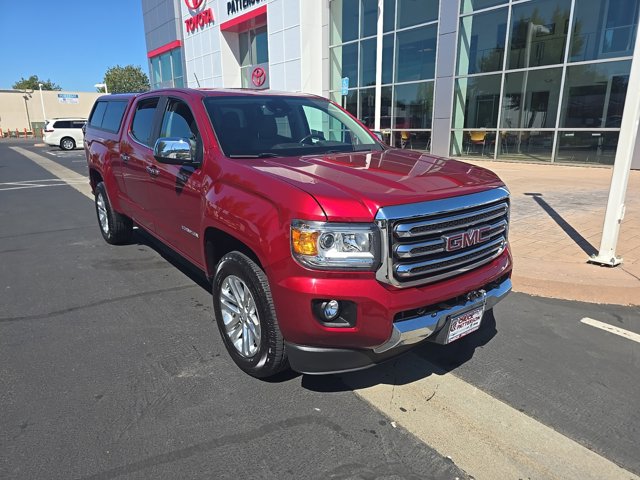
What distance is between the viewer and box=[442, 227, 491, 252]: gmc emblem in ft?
8.49

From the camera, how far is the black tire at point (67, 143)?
1117 inches

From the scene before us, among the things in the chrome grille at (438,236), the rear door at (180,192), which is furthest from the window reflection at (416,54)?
the chrome grille at (438,236)

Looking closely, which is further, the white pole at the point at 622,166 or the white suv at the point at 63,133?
the white suv at the point at 63,133

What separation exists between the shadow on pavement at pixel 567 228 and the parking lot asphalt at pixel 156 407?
424cm

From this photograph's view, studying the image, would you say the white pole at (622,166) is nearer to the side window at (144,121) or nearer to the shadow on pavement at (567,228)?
the shadow on pavement at (567,228)

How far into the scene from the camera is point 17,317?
4023mm

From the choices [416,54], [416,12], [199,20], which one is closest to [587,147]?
[416,54]

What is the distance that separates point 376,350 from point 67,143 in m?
31.6

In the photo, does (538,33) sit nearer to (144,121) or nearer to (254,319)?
(144,121)

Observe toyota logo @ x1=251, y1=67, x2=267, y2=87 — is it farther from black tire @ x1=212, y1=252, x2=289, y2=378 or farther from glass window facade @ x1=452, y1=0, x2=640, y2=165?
black tire @ x1=212, y1=252, x2=289, y2=378

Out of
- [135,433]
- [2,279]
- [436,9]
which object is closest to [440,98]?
[436,9]

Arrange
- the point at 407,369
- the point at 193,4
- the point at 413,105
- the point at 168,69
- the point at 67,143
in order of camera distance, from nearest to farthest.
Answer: the point at 407,369 → the point at 413,105 → the point at 193,4 → the point at 67,143 → the point at 168,69

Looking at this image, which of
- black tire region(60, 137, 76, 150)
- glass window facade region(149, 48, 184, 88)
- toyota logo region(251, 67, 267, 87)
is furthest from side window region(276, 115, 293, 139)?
glass window facade region(149, 48, 184, 88)

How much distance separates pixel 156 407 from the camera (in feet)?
9.04
